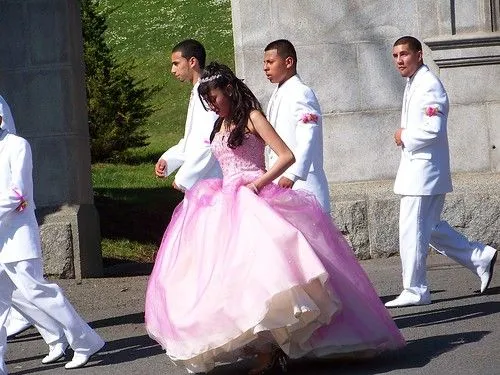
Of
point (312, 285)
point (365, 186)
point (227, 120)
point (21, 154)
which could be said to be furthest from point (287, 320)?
point (365, 186)

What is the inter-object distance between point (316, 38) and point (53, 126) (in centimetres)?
256

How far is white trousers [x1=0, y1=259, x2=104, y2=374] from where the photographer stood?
8.64 m

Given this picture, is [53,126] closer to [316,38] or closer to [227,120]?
[316,38]

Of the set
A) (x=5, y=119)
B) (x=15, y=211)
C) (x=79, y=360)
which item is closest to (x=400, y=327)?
(x=79, y=360)

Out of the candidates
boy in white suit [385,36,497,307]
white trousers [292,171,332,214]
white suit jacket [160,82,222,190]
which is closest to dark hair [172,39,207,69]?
white suit jacket [160,82,222,190]

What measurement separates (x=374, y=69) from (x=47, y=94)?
3033 mm

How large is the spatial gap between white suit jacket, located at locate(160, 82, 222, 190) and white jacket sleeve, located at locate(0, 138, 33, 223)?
58.0 inches

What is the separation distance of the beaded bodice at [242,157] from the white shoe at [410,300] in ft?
8.07

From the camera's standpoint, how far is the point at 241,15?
13148 millimetres

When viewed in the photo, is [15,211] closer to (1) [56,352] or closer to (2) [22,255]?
(2) [22,255]

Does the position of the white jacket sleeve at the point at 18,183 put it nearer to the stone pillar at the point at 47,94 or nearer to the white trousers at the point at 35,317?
the white trousers at the point at 35,317

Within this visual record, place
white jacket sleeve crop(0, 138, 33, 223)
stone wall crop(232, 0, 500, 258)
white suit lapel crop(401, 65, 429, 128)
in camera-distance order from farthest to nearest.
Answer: stone wall crop(232, 0, 500, 258)
white suit lapel crop(401, 65, 429, 128)
white jacket sleeve crop(0, 138, 33, 223)

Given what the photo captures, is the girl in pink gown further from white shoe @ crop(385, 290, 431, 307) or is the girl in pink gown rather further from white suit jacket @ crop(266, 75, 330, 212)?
white shoe @ crop(385, 290, 431, 307)

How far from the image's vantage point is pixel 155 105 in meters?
32.7
